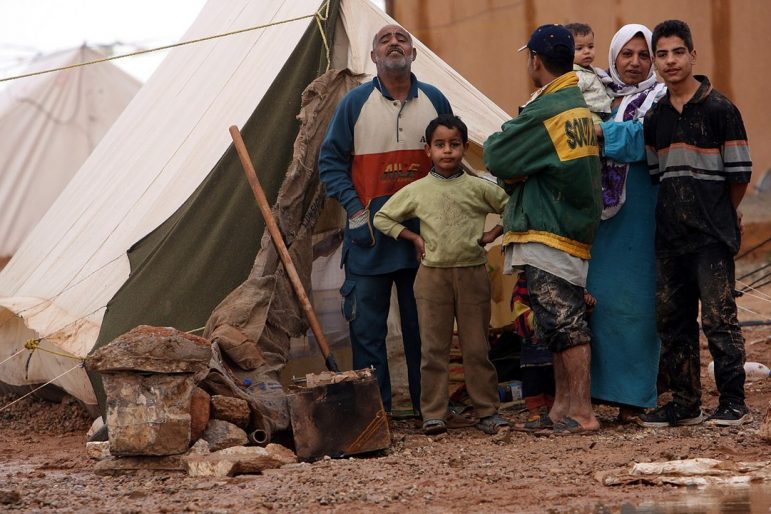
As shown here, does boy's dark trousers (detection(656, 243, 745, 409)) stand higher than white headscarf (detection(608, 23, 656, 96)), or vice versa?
white headscarf (detection(608, 23, 656, 96))

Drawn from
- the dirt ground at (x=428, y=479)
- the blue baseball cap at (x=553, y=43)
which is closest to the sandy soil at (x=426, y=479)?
the dirt ground at (x=428, y=479)

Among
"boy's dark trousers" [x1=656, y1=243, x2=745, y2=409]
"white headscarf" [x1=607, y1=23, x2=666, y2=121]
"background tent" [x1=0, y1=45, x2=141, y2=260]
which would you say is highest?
"background tent" [x1=0, y1=45, x2=141, y2=260]

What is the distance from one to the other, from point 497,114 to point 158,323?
2005 millimetres

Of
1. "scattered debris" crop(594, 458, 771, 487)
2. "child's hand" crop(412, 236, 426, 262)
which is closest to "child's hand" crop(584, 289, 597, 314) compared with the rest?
"child's hand" crop(412, 236, 426, 262)

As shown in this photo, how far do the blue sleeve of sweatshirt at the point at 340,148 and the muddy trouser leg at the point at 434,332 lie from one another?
1.62 feet

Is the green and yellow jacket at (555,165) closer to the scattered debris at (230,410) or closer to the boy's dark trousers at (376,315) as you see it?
the boy's dark trousers at (376,315)

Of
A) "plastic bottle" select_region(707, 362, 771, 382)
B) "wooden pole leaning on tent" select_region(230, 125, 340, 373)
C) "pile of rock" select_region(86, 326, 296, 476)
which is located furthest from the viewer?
"plastic bottle" select_region(707, 362, 771, 382)

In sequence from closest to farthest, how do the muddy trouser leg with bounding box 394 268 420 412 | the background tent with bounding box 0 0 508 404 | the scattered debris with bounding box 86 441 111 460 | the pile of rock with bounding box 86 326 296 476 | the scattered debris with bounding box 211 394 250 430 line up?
1. the pile of rock with bounding box 86 326 296 476
2. the scattered debris with bounding box 211 394 250 430
3. the scattered debris with bounding box 86 441 111 460
4. the muddy trouser leg with bounding box 394 268 420 412
5. the background tent with bounding box 0 0 508 404

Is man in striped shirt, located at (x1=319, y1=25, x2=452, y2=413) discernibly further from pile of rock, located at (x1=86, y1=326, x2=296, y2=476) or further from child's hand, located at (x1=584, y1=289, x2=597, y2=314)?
pile of rock, located at (x1=86, y1=326, x2=296, y2=476)

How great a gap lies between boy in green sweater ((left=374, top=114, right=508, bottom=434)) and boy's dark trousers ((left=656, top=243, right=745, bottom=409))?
0.72 m

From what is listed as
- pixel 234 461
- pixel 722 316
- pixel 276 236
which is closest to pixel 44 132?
pixel 276 236

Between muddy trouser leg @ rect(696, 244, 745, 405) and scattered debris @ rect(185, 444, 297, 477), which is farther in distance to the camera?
muddy trouser leg @ rect(696, 244, 745, 405)

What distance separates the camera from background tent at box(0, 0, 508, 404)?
5.77m

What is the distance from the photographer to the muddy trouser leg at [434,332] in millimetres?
5223
